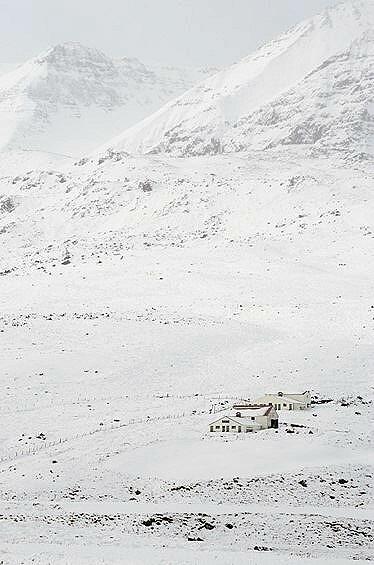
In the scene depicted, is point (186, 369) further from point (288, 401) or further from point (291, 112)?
point (291, 112)

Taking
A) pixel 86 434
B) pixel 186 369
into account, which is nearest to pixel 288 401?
pixel 186 369

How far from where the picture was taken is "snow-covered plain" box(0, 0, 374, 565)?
23.2 meters

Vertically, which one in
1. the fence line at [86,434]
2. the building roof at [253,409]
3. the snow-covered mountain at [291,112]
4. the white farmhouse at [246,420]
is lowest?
the fence line at [86,434]

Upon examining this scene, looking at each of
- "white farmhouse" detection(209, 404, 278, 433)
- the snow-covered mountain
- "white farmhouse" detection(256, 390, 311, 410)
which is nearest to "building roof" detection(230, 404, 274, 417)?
"white farmhouse" detection(209, 404, 278, 433)

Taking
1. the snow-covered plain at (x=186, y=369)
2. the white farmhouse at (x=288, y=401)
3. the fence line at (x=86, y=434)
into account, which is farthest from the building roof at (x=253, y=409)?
the fence line at (x=86, y=434)

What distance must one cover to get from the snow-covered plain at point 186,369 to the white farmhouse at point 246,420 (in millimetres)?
894

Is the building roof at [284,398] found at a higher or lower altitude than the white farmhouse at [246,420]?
higher

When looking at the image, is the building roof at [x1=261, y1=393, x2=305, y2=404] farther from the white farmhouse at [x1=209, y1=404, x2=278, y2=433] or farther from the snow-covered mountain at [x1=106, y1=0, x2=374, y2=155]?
the snow-covered mountain at [x1=106, y1=0, x2=374, y2=155]

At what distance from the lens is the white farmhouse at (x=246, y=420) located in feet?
111

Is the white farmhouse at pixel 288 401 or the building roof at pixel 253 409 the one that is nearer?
the building roof at pixel 253 409

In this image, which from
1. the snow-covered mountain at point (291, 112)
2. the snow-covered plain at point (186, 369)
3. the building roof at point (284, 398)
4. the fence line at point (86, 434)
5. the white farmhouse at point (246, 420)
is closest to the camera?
the snow-covered plain at point (186, 369)

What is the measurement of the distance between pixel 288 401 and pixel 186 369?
10202 mm

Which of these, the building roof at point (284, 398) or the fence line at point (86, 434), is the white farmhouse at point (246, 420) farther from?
the fence line at point (86, 434)

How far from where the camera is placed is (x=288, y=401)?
3828 cm
